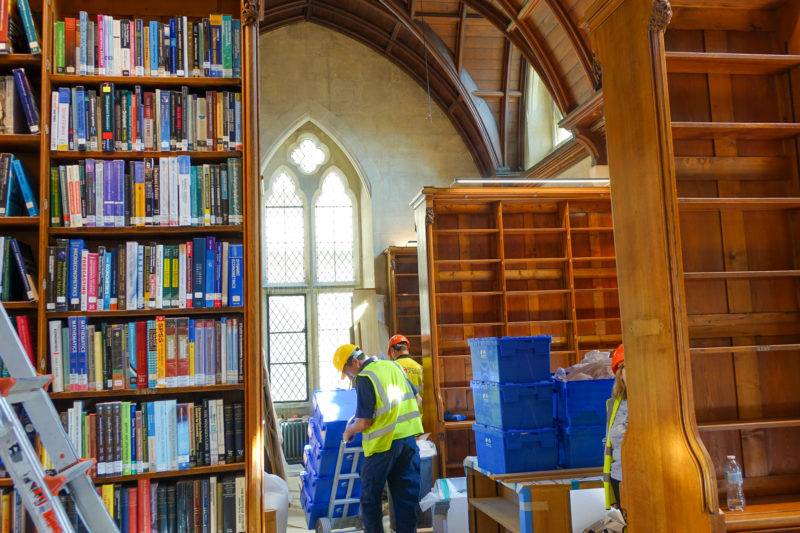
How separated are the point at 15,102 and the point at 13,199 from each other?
17.2 inches

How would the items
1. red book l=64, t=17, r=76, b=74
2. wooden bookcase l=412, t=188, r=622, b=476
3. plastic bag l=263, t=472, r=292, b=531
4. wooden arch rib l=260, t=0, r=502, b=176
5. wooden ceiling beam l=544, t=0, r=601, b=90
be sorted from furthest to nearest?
1. wooden arch rib l=260, t=0, r=502, b=176
2. wooden ceiling beam l=544, t=0, r=601, b=90
3. wooden bookcase l=412, t=188, r=622, b=476
4. plastic bag l=263, t=472, r=292, b=531
5. red book l=64, t=17, r=76, b=74

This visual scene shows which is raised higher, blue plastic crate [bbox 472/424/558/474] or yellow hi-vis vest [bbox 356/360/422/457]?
yellow hi-vis vest [bbox 356/360/422/457]

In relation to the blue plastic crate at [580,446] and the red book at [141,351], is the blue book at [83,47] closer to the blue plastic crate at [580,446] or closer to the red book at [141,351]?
the red book at [141,351]

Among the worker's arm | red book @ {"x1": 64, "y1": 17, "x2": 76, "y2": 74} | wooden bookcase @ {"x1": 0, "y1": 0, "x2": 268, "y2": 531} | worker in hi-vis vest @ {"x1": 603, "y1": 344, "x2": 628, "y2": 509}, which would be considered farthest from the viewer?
the worker's arm

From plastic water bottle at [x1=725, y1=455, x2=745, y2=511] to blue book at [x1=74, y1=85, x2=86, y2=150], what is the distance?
3.11 meters

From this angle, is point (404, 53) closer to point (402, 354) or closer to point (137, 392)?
point (402, 354)

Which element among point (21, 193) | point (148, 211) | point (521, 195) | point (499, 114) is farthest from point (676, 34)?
Answer: point (499, 114)

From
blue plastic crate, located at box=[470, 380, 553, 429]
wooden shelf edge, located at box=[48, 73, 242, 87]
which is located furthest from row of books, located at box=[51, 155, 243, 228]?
blue plastic crate, located at box=[470, 380, 553, 429]

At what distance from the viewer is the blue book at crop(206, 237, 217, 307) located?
303 centimetres

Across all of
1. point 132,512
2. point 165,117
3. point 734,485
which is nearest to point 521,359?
point 734,485

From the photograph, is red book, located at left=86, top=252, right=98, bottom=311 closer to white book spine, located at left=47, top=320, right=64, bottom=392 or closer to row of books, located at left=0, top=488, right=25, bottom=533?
white book spine, located at left=47, top=320, right=64, bottom=392

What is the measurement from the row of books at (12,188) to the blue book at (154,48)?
69 centimetres

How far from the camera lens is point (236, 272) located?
10.0 feet

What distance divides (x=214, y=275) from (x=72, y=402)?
0.82 m
